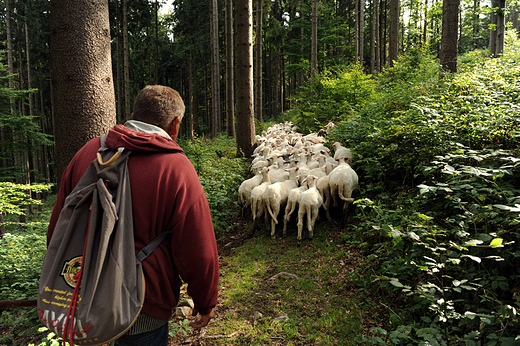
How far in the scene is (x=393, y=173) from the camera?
602 cm

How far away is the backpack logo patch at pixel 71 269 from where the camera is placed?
1641 millimetres

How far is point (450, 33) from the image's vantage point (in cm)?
894

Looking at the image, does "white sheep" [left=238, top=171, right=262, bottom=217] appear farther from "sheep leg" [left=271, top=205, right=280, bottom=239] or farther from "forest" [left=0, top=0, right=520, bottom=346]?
"sheep leg" [left=271, top=205, right=280, bottom=239]

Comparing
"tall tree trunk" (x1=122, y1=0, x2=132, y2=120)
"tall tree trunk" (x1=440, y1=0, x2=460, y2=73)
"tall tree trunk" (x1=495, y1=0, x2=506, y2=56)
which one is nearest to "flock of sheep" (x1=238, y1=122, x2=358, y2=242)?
"tall tree trunk" (x1=440, y1=0, x2=460, y2=73)

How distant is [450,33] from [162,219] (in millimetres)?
10838

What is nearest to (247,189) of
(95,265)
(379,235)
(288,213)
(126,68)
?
(288,213)

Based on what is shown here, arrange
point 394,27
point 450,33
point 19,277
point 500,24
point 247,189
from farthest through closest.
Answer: point 394,27, point 500,24, point 450,33, point 247,189, point 19,277

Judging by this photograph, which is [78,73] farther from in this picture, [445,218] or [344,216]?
[445,218]

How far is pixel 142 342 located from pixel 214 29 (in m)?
20.5

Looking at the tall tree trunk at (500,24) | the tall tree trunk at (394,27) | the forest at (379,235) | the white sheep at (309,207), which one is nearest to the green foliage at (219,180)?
the forest at (379,235)

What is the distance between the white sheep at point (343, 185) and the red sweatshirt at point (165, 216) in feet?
15.0

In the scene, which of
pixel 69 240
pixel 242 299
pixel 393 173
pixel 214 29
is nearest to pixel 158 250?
pixel 69 240

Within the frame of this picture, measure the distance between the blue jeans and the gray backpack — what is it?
1.00 ft

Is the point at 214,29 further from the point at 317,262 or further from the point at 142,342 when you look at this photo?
the point at 142,342
